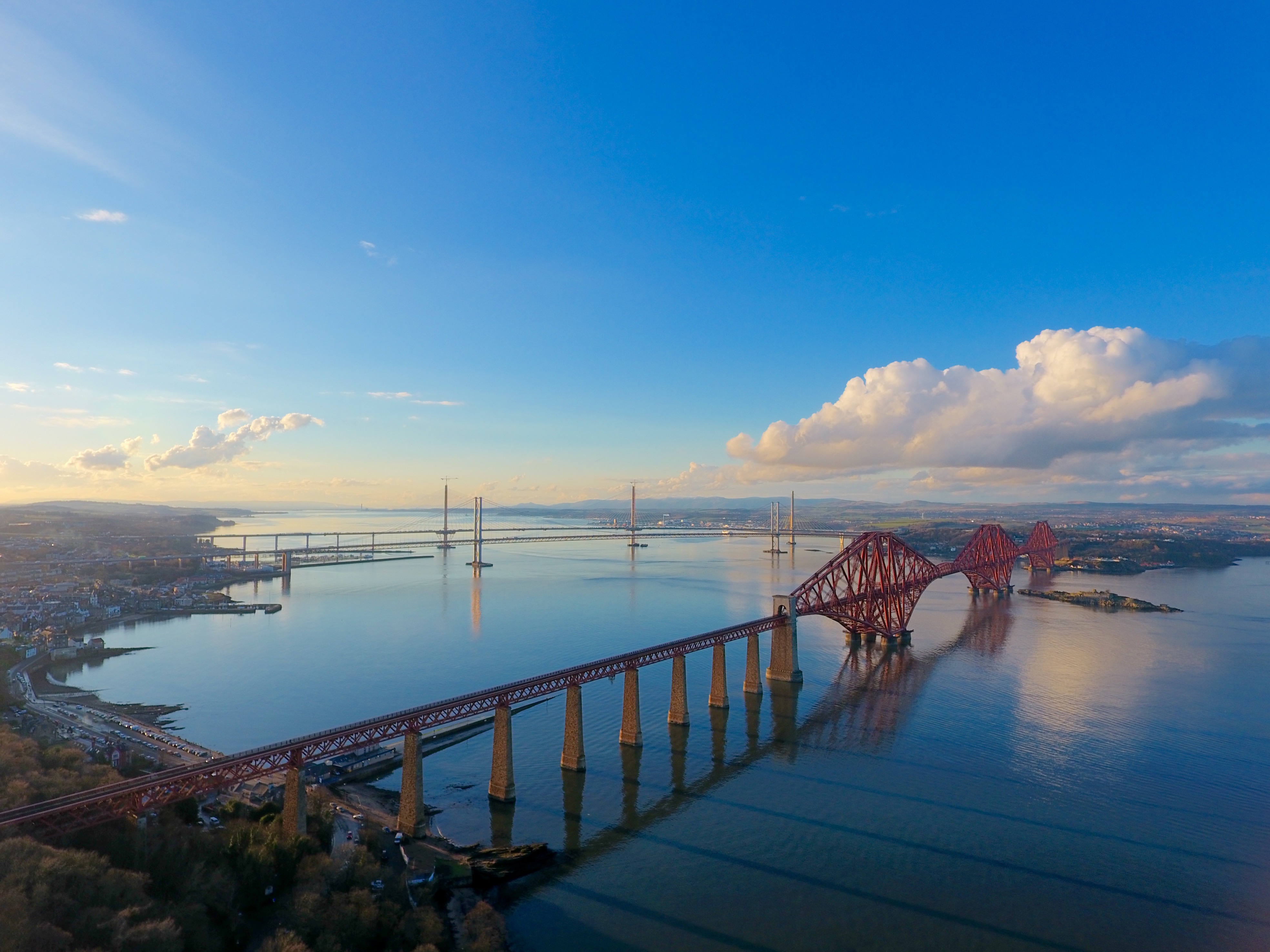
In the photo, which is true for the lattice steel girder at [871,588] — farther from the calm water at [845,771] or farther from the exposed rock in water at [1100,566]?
the exposed rock in water at [1100,566]

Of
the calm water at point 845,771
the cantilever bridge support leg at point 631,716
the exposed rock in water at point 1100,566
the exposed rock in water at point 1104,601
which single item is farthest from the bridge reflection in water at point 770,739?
the exposed rock in water at point 1100,566

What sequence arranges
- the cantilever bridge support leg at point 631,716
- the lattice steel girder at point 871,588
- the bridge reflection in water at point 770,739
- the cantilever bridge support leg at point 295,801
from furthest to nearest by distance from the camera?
the lattice steel girder at point 871,588 < the cantilever bridge support leg at point 631,716 < the bridge reflection in water at point 770,739 < the cantilever bridge support leg at point 295,801

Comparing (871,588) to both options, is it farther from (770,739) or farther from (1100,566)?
(1100,566)

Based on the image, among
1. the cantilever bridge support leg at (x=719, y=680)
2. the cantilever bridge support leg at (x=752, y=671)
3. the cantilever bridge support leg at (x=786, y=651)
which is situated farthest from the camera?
the cantilever bridge support leg at (x=786, y=651)

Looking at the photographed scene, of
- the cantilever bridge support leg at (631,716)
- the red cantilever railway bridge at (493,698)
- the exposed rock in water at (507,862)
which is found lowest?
the exposed rock in water at (507,862)

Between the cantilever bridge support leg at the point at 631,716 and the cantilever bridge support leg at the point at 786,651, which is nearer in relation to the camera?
the cantilever bridge support leg at the point at 631,716

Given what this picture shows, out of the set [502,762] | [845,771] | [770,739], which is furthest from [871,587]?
A: [502,762]

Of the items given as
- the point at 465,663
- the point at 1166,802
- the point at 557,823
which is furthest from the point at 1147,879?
the point at 465,663
